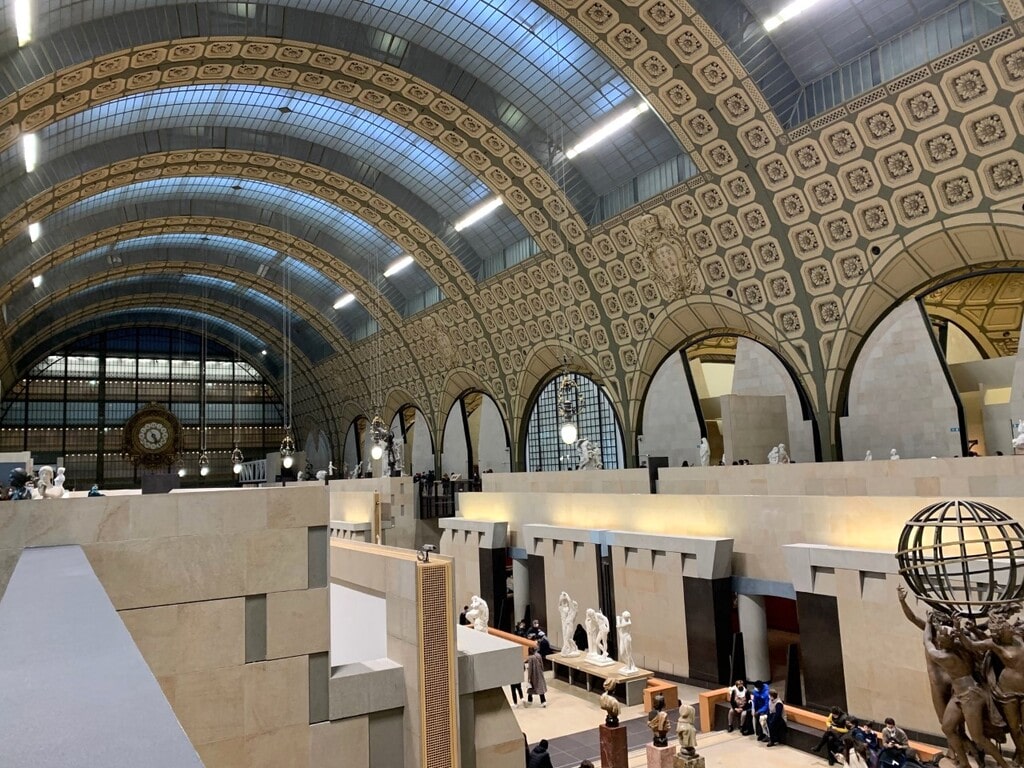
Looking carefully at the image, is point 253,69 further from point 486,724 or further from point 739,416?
point 486,724

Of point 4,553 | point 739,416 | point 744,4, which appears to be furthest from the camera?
point 739,416

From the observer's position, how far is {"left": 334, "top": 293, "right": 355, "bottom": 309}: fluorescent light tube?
3656 centimetres

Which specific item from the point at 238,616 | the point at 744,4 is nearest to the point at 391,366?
the point at 744,4

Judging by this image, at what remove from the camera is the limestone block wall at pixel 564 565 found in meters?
17.3

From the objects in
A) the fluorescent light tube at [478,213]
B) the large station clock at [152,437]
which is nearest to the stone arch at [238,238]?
the fluorescent light tube at [478,213]

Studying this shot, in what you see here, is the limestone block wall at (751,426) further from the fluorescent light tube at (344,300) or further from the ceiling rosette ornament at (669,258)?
the fluorescent light tube at (344,300)

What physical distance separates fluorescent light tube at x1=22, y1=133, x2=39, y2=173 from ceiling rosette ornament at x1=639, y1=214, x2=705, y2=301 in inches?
575

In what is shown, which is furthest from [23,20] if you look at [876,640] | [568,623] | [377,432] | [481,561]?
[876,640]

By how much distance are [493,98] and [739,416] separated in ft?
35.3

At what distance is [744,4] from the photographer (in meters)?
15.8

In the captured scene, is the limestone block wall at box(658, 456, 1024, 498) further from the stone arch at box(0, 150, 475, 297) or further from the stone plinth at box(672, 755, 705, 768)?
the stone arch at box(0, 150, 475, 297)

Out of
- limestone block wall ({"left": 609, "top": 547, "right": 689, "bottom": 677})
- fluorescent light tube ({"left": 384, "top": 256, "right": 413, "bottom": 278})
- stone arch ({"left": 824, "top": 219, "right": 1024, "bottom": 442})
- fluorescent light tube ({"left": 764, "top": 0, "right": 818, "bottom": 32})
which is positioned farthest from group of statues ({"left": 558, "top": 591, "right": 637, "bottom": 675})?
fluorescent light tube ({"left": 384, "top": 256, "right": 413, "bottom": 278})

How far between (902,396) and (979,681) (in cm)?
1361

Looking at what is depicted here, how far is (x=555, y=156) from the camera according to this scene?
2162 centimetres
